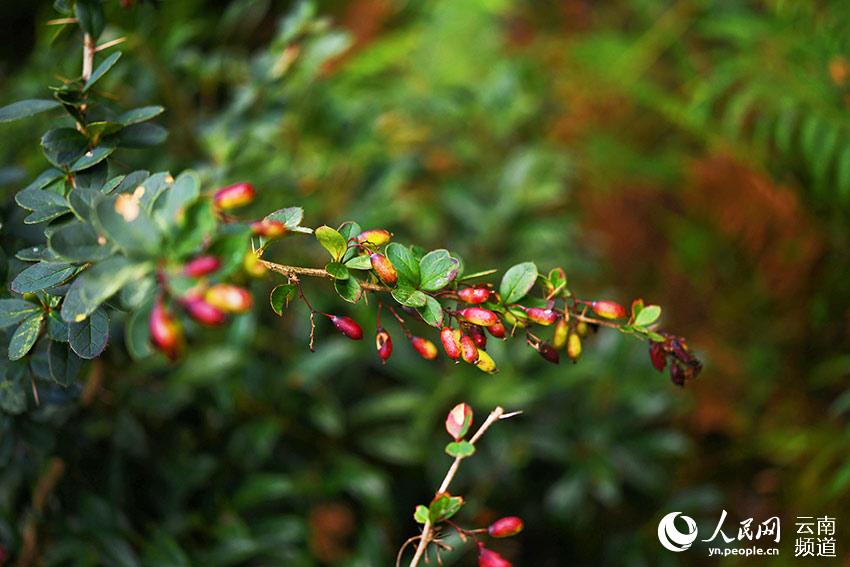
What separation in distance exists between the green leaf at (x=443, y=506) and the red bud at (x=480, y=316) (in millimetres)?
137

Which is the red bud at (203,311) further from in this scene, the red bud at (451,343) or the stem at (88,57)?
the stem at (88,57)

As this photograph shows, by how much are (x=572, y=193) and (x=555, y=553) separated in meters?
0.95

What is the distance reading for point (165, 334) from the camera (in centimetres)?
36

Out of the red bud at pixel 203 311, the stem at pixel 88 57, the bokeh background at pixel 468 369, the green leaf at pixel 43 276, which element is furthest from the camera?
the bokeh background at pixel 468 369

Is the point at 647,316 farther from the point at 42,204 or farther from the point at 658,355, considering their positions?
the point at 42,204

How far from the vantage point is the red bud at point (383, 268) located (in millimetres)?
504

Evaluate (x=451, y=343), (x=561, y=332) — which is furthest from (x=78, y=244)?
(x=561, y=332)

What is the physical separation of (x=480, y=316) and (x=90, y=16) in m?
0.45

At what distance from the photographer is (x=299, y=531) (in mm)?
956

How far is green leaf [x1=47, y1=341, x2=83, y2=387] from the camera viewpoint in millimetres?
575

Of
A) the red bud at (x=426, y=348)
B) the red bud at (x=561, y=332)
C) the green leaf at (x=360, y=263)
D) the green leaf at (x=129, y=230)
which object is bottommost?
the red bud at (x=561, y=332)

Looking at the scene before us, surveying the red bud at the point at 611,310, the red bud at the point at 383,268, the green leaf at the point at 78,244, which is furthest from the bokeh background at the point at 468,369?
the red bud at the point at 611,310

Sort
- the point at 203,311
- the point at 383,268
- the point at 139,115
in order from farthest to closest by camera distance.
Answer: the point at 139,115 → the point at 383,268 → the point at 203,311

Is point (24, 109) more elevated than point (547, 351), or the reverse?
point (24, 109)
